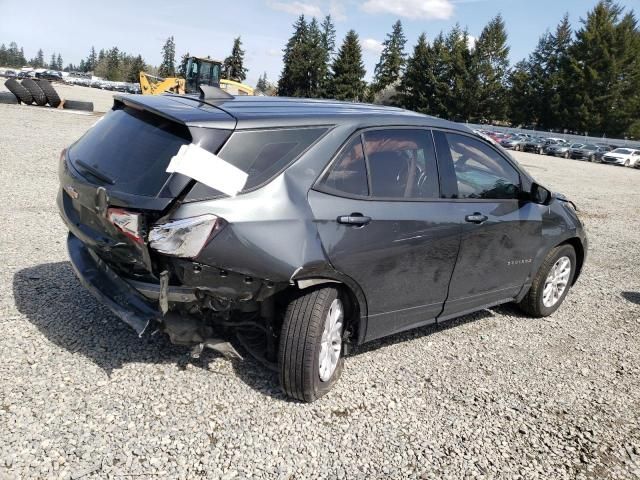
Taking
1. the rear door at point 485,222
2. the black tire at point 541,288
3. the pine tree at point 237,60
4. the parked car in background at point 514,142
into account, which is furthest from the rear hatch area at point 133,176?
the pine tree at point 237,60

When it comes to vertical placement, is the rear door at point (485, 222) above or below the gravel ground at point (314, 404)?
above

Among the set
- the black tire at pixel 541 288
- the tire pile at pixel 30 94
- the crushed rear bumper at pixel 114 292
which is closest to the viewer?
the crushed rear bumper at pixel 114 292

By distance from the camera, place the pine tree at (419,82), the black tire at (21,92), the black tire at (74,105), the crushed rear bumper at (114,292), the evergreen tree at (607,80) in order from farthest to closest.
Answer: the pine tree at (419,82)
the evergreen tree at (607,80)
the black tire at (74,105)
the black tire at (21,92)
the crushed rear bumper at (114,292)

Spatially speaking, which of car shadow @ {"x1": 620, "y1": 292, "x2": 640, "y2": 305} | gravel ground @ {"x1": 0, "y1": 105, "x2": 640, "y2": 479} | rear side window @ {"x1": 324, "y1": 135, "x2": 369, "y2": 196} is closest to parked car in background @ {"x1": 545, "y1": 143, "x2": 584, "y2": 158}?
car shadow @ {"x1": 620, "y1": 292, "x2": 640, "y2": 305}

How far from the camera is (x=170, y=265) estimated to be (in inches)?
110

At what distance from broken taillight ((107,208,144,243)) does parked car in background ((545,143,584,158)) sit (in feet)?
143

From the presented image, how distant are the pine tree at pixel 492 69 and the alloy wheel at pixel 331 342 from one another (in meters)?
78.7

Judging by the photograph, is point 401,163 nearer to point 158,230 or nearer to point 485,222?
point 485,222

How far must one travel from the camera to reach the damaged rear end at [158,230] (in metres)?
2.73

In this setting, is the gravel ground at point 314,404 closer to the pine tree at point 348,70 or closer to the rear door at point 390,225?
the rear door at point 390,225

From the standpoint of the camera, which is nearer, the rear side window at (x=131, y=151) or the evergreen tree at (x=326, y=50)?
the rear side window at (x=131, y=151)

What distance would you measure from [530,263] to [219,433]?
3.09m

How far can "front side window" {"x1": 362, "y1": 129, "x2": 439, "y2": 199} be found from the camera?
3.46 metres

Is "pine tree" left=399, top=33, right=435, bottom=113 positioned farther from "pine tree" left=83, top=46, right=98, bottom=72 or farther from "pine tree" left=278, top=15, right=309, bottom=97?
"pine tree" left=83, top=46, right=98, bottom=72
